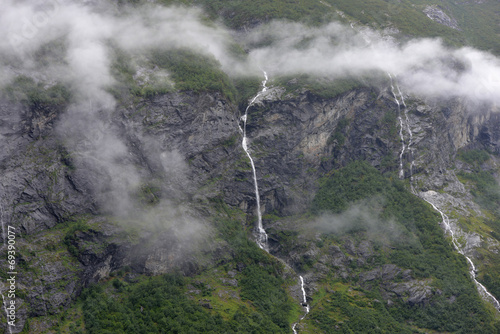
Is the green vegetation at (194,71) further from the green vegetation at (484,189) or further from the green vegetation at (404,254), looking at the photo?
the green vegetation at (484,189)

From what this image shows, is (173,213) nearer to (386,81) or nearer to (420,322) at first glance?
(420,322)

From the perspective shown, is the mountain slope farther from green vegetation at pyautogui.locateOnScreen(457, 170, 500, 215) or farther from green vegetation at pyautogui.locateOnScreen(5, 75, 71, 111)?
green vegetation at pyautogui.locateOnScreen(457, 170, 500, 215)

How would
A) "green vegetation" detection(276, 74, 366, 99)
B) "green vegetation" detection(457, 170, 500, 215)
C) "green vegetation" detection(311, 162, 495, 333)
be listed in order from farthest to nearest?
"green vegetation" detection(457, 170, 500, 215) < "green vegetation" detection(276, 74, 366, 99) < "green vegetation" detection(311, 162, 495, 333)

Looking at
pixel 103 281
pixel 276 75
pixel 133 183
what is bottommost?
pixel 103 281

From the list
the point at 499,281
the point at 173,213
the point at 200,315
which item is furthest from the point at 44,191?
the point at 499,281

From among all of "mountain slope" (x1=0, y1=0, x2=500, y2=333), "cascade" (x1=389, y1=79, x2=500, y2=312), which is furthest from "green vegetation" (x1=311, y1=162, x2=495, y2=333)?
"cascade" (x1=389, y1=79, x2=500, y2=312)

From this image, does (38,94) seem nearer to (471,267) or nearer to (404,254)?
(404,254)
